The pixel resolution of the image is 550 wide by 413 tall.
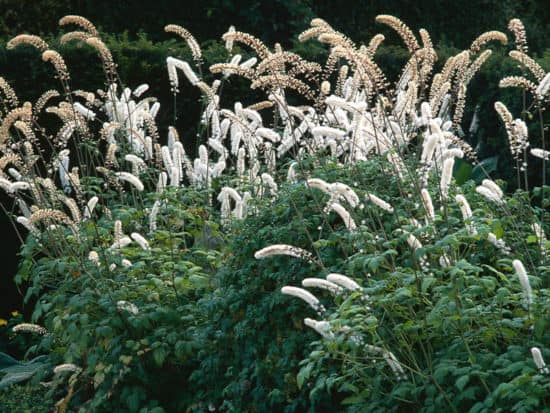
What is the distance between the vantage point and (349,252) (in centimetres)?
484

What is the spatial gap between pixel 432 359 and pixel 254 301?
121 cm

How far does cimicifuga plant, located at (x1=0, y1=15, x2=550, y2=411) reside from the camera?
12.9 feet

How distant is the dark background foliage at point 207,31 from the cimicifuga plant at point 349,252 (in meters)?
2.35

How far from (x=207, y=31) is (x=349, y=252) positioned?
35.3ft

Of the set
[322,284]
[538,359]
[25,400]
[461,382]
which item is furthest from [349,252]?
[25,400]

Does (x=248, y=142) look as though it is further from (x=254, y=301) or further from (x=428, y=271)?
(x=428, y=271)

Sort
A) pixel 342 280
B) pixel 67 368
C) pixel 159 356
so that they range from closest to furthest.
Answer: pixel 342 280
pixel 159 356
pixel 67 368

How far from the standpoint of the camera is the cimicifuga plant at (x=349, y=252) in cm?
392

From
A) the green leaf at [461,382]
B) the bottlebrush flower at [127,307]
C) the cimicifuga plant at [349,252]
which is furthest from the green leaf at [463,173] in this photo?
the green leaf at [461,382]

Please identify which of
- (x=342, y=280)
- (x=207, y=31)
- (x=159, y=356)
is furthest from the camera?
(x=207, y=31)

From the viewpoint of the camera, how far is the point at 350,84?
6043mm

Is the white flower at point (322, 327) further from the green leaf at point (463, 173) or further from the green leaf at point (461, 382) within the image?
the green leaf at point (463, 173)

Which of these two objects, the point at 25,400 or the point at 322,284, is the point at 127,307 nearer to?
the point at 25,400

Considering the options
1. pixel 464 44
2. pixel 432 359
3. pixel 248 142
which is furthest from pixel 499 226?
pixel 464 44
